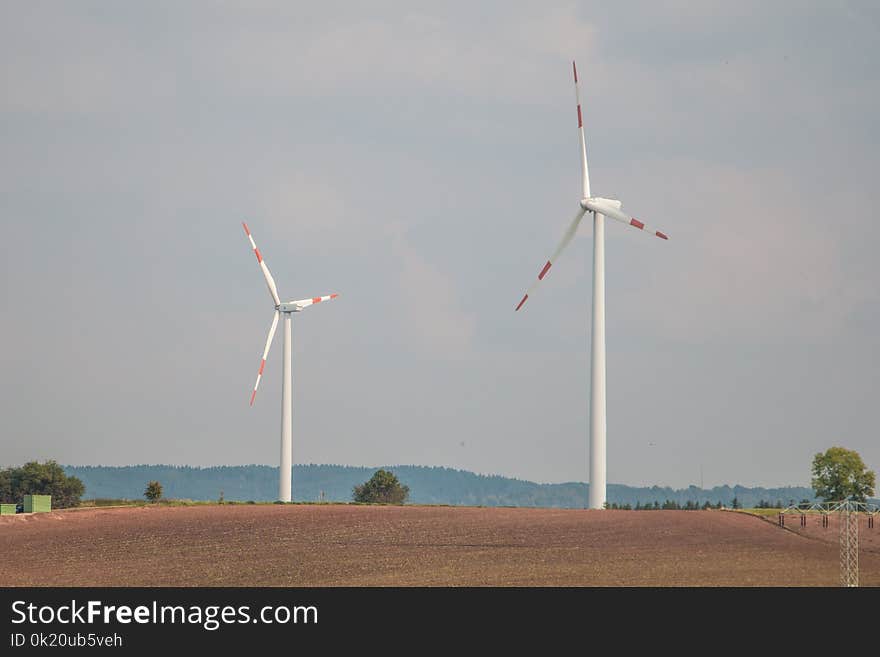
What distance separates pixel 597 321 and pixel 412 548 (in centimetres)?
3181

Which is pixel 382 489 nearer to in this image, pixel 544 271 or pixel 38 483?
pixel 38 483

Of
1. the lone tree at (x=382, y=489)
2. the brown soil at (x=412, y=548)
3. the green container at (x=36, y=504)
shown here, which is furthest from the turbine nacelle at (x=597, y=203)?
the lone tree at (x=382, y=489)

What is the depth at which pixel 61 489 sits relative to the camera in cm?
16462

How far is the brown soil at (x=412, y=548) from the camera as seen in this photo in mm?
60250

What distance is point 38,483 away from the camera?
164 m

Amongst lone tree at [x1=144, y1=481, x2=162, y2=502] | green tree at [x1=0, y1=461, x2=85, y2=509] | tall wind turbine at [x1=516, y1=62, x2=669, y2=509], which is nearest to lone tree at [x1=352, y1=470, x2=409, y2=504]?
green tree at [x1=0, y1=461, x2=85, y2=509]

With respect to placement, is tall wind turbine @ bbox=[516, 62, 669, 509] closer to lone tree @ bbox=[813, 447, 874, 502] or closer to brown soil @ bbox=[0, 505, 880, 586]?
brown soil @ bbox=[0, 505, 880, 586]

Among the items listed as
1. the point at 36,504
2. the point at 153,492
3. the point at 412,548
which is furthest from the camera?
the point at 153,492

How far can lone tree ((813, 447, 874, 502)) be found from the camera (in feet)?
449

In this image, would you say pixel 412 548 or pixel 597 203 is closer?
pixel 412 548

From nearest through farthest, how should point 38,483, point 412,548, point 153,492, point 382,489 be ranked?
point 412,548 < point 153,492 < point 38,483 < point 382,489

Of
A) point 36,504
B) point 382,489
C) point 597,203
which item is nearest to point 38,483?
point 382,489

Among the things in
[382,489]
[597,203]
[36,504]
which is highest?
[597,203]
